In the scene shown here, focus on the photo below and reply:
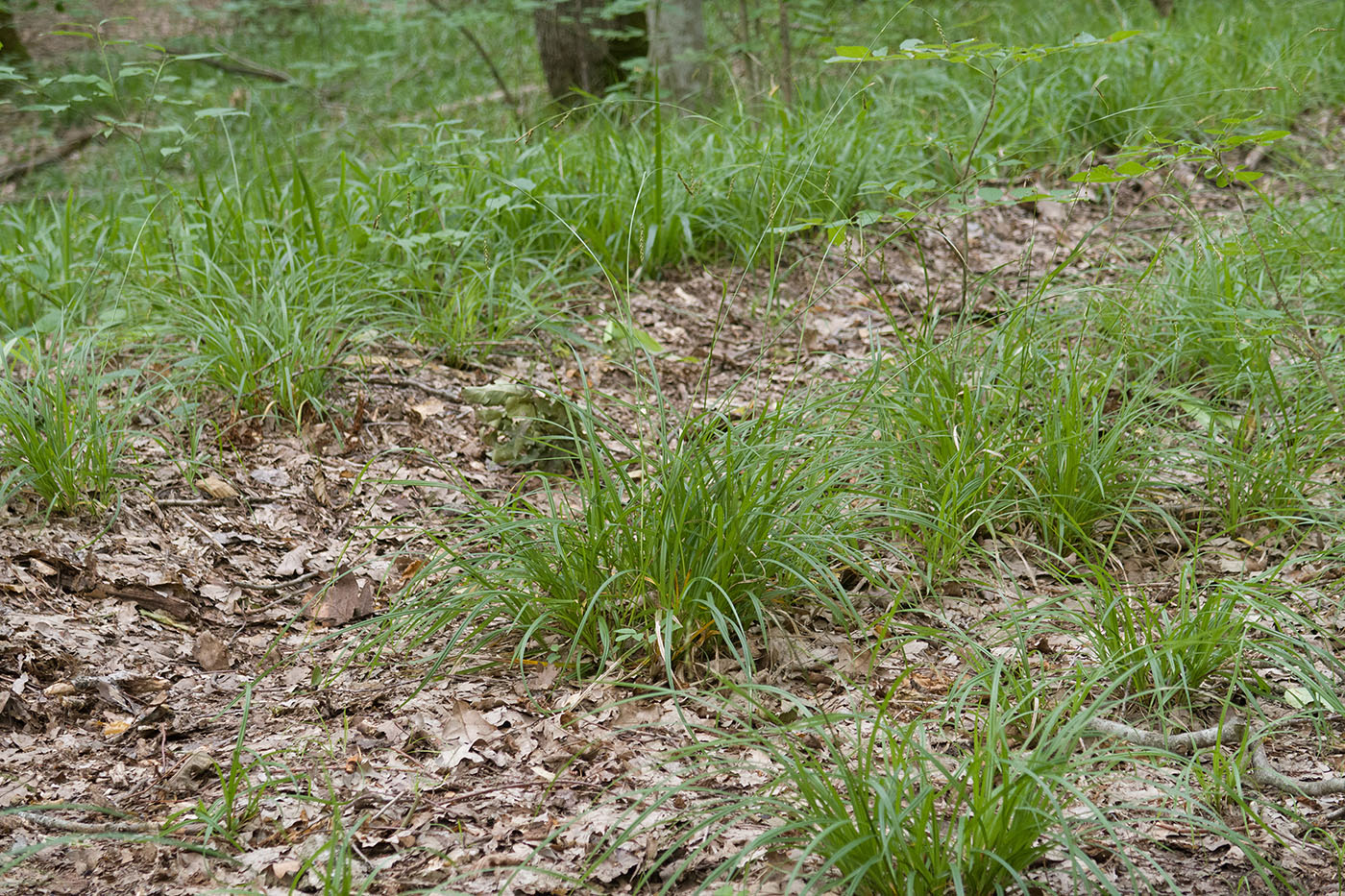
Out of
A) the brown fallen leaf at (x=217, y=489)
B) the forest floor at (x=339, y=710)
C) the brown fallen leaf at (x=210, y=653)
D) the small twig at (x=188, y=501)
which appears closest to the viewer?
the forest floor at (x=339, y=710)

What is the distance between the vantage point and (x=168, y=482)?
2971mm

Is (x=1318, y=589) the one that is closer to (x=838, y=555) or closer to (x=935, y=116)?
(x=838, y=555)

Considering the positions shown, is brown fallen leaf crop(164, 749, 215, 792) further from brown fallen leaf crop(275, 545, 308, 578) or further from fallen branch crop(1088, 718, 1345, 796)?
fallen branch crop(1088, 718, 1345, 796)

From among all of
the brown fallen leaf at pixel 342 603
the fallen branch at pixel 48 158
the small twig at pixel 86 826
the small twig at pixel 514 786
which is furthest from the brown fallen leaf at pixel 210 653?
the fallen branch at pixel 48 158

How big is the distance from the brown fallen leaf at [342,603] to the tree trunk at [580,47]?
481 centimetres

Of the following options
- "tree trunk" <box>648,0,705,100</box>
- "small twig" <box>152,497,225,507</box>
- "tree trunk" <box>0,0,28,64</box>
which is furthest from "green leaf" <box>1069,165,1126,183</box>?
"tree trunk" <box>0,0,28,64</box>

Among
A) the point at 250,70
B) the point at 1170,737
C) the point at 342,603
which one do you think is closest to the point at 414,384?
the point at 342,603

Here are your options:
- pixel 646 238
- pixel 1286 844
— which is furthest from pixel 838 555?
pixel 646 238

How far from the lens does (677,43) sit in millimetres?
5949

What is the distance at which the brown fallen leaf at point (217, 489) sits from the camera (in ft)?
9.72

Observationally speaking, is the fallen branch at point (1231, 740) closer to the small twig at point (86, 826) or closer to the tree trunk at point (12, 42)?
the small twig at point (86, 826)

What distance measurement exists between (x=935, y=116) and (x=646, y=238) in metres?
2.18

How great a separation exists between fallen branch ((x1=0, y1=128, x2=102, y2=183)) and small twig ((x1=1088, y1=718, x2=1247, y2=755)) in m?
8.27

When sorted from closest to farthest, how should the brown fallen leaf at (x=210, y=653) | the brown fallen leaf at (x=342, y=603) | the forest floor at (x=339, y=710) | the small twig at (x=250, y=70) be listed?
Result: the forest floor at (x=339, y=710) → the brown fallen leaf at (x=210, y=653) → the brown fallen leaf at (x=342, y=603) → the small twig at (x=250, y=70)
